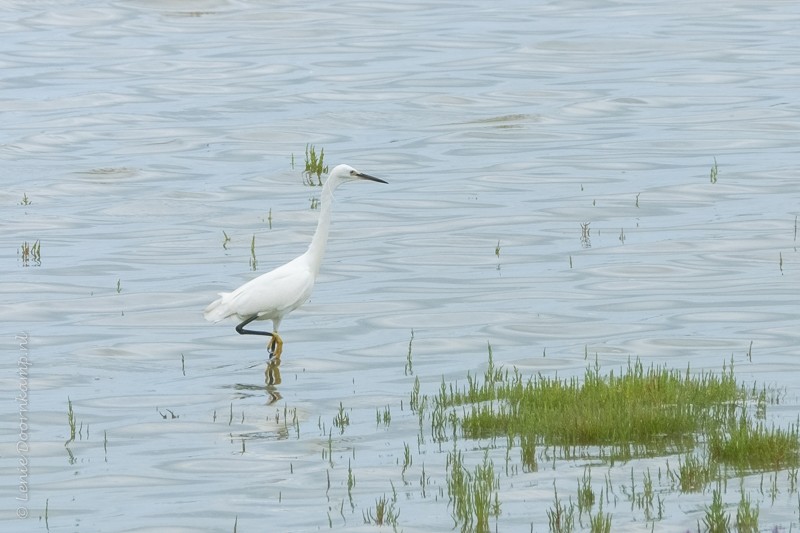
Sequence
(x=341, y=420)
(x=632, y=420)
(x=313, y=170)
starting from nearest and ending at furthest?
(x=632, y=420), (x=341, y=420), (x=313, y=170)

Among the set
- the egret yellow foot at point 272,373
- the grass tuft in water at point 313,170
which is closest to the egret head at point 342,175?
the egret yellow foot at point 272,373

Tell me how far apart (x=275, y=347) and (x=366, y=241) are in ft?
19.9

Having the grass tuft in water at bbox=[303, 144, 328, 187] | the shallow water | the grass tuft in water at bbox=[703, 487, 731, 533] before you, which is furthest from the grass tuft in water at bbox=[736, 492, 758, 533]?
the grass tuft in water at bbox=[303, 144, 328, 187]

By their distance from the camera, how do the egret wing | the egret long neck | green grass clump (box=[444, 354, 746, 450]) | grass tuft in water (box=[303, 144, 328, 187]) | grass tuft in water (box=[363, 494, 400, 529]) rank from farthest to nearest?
grass tuft in water (box=[303, 144, 328, 187])
the egret long neck
the egret wing
green grass clump (box=[444, 354, 746, 450])
grass tuft in water (box=[363, 494, 400, 529])

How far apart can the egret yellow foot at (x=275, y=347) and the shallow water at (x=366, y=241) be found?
19 cm

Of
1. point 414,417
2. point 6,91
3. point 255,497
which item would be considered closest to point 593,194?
point 414,417

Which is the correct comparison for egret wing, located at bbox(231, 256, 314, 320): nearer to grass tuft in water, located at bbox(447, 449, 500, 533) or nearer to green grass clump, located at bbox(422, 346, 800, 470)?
green grass clump, located at bbox(422, 346, 800, 470)

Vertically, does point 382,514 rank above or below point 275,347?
above

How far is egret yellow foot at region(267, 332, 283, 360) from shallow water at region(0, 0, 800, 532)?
19 centimetres

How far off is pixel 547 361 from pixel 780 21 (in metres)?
29.4

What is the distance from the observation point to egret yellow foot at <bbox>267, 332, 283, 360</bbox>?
45.8 ft

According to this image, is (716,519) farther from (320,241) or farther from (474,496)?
(320,241)

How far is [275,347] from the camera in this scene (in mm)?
14266

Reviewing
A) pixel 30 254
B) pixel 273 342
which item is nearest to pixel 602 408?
pixel 273 342
